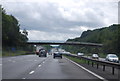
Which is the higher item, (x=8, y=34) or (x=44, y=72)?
(x=8, y=34)

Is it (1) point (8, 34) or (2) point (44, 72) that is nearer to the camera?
(2) point (44, 72)

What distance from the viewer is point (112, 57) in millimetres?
51906

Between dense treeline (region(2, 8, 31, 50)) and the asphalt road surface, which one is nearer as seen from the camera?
the asphalt road surface

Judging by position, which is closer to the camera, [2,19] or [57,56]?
[57,56]

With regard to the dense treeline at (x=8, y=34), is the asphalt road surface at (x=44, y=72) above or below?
below

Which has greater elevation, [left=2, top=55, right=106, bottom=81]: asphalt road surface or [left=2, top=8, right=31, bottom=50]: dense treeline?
[left=2, top=8, right=31, bottom=50]: dense treeline

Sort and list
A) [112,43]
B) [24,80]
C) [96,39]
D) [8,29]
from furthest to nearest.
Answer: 1. [96,39]
2. [8,29]
3. [112,43]
4. [24,80]

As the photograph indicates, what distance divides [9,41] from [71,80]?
116321 millimetres

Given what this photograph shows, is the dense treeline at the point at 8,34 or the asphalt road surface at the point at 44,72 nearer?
the asphalt road surface at the point at 44,72

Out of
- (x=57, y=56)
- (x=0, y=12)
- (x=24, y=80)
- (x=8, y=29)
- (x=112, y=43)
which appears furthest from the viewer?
(x=8, y=29)

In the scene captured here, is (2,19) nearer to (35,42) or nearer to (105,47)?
(35,42)

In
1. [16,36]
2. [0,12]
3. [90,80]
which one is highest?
[0,12]

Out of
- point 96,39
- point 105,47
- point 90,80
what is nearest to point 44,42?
point 105,47

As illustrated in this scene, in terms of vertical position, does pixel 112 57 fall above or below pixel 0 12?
below
